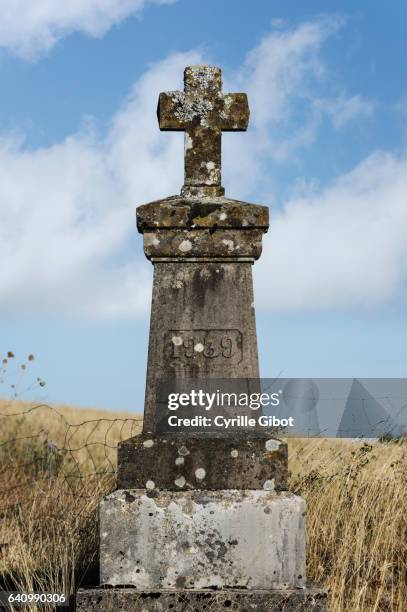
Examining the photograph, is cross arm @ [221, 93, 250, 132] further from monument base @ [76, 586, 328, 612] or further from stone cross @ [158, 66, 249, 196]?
monument base @ [76, 586, 328, 612]

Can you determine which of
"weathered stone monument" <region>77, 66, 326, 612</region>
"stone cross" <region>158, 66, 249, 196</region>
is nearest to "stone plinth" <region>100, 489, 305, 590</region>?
"weathered stone monument" <region>77, 66, 326, 612</region>

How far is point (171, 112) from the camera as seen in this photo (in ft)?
16.6

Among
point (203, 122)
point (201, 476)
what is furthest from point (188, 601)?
point (203, 122)

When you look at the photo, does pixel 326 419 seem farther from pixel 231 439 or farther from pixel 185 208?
pixel 185 208

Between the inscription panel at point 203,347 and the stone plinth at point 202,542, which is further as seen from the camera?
the inscription panel at point 203,347

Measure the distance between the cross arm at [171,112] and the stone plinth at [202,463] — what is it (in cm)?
203

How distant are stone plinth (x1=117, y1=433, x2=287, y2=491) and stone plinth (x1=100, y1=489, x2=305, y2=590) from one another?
0.32ft

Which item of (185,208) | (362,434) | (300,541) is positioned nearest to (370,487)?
(362,434)

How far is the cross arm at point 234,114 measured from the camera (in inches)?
199

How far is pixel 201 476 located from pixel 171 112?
236 cm

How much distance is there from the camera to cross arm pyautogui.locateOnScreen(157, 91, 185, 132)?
5.04m

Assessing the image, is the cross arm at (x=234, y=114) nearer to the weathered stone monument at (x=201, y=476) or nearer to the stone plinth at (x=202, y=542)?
the weathered stone monument at (x=201, y=476)

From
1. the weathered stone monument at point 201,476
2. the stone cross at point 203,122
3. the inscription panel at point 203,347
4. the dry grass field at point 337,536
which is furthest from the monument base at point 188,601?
the stone cross at point 203,122

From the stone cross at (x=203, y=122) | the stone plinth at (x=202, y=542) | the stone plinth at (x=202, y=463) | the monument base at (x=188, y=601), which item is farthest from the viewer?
the stone cross at (x=203, y=122)
